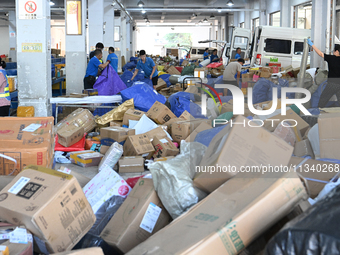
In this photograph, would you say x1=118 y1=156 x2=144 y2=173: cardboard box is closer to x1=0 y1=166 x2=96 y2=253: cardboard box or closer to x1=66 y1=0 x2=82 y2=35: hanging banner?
x1=0 y1=166 x2=96 y2=253: cardboard box

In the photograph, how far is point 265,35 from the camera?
12172mm

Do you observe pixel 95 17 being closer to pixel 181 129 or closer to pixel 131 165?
pixel 181 129

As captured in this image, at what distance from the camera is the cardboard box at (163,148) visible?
4.48 meters

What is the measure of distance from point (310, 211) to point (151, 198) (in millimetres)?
Result: 1073

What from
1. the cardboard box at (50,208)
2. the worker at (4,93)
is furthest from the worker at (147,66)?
the cardboard box at (50,208)

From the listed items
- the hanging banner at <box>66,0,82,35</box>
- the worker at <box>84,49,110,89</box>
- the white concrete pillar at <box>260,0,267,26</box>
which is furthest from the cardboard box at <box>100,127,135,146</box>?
the white concrete pillar at <box>260,0,267,26</box>

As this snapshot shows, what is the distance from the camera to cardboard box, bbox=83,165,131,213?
2.68 m

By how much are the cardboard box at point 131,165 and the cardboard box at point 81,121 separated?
1.34 metres

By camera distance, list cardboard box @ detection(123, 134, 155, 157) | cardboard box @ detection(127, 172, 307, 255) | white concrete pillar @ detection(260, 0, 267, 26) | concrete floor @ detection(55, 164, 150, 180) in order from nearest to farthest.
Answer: cardboard box @ detection(127, 172, 307, 255) → concrete floor @ detection(55, 164, 150, 180) → cardboard box @ detection(123, 134, 155, 157) → white concrete pillar @ detection(260, 0, 267, 26)

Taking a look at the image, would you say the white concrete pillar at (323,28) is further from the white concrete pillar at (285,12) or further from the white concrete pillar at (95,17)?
the white concrete pillar at (95,17)

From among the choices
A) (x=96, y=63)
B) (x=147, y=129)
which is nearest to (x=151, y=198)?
(x=147, y=129)

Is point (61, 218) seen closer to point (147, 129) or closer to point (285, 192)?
point (285, 192)

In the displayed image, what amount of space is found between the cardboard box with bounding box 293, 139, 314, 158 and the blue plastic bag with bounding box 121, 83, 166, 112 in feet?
11.0

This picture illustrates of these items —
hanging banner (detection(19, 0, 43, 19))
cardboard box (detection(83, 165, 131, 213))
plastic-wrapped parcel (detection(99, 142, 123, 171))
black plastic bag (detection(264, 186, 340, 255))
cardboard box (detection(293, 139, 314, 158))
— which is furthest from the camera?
hanging banner (detection(19, 0, 43, 19))
